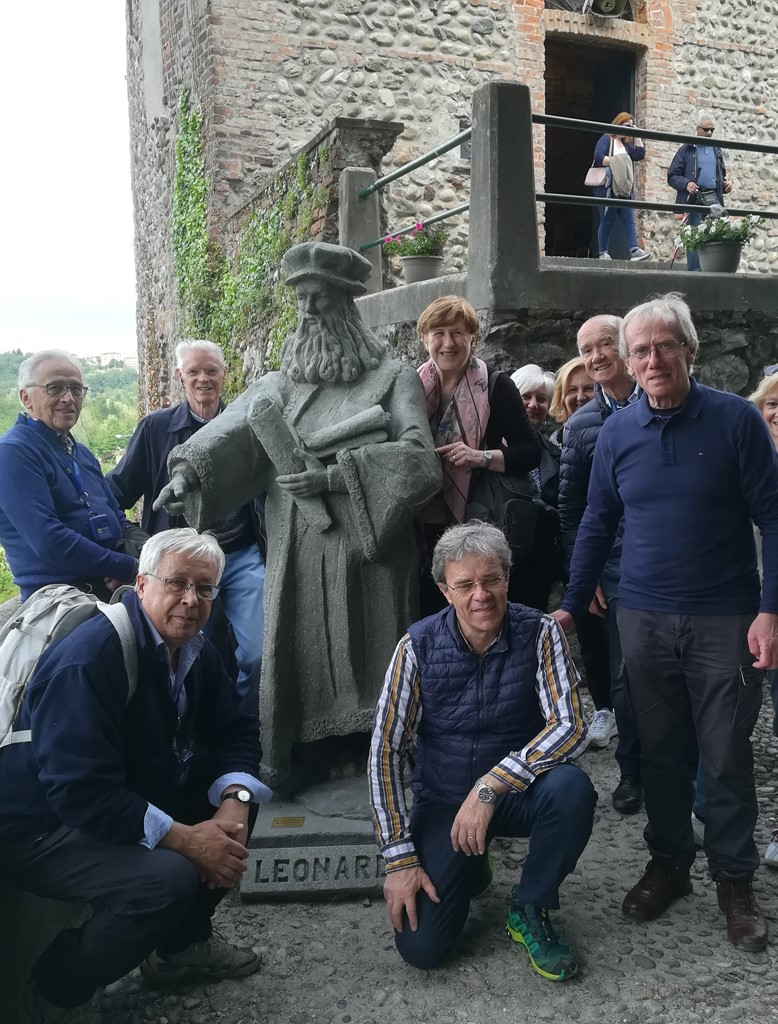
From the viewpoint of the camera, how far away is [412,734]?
2.81 m

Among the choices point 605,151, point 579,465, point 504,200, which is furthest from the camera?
point 605,151

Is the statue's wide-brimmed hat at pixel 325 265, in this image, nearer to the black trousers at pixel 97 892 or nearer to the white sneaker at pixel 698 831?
the black trousers at pixel 97 892

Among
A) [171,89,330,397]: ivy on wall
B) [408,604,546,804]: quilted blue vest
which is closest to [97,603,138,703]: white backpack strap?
[408,604,546,804]: quilted blue vest

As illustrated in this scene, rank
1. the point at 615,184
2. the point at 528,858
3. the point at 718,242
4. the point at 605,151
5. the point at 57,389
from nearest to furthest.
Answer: the point at 528,858, the point at 57,389, the point at 718,242, the point at 615,184, the point at 605,151

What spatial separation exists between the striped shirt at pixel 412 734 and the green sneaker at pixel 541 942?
13.7 inches

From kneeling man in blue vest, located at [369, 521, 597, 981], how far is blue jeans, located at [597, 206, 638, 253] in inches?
262

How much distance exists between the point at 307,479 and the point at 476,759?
106cm

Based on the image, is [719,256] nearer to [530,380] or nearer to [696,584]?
[530,380]

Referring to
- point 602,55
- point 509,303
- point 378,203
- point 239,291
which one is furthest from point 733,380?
point 602,55

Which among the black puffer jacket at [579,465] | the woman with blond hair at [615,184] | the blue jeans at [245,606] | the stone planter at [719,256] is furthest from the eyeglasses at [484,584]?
the woman with blond hair at [615,184]

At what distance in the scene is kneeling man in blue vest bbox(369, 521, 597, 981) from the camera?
2650 millimetres

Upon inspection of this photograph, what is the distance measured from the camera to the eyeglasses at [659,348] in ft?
9.05

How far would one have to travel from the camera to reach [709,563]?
2.79 m

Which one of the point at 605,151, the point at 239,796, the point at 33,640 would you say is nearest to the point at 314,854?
the point at 239,796
